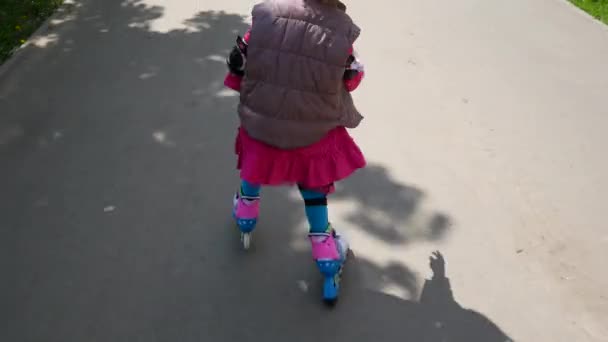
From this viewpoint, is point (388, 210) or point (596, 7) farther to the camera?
point (596, 7)

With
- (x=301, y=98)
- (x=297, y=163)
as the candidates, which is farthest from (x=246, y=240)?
(x=301, y=98)

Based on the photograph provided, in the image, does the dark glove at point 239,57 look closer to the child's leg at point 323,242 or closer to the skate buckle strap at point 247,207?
the child's leg at point 323,242

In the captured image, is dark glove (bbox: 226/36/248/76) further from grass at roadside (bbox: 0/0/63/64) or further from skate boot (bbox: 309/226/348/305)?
grass at roadside (bbox: 0/0/63/64)

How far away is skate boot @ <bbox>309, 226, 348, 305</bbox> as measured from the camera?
8.36ft

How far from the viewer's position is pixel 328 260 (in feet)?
8.39

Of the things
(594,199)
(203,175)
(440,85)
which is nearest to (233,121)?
(203,175)

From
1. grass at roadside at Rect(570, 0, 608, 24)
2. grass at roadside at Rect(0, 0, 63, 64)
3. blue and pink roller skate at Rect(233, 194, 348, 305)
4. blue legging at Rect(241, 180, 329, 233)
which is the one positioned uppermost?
blue legging at Rect(241, 180, 329, 233)

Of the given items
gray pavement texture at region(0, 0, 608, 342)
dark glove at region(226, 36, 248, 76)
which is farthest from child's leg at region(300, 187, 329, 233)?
dark glove at region(226, 36, 248, 76)

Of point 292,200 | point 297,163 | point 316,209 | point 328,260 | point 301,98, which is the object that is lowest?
point 292,200

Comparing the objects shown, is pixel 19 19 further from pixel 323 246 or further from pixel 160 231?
pixel 323 246

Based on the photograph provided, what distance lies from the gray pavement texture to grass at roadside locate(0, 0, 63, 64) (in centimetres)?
15

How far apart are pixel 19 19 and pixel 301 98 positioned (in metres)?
4.16

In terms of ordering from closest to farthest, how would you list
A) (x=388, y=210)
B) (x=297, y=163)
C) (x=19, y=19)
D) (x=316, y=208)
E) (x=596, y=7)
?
1. (x=297, y=163)
2. (x=316, y=208)
3. (x=388, y=210)
4. (x=19, y=19)
5. (x=596, y=7)

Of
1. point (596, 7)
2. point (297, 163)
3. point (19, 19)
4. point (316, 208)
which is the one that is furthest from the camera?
point (596, 7)
